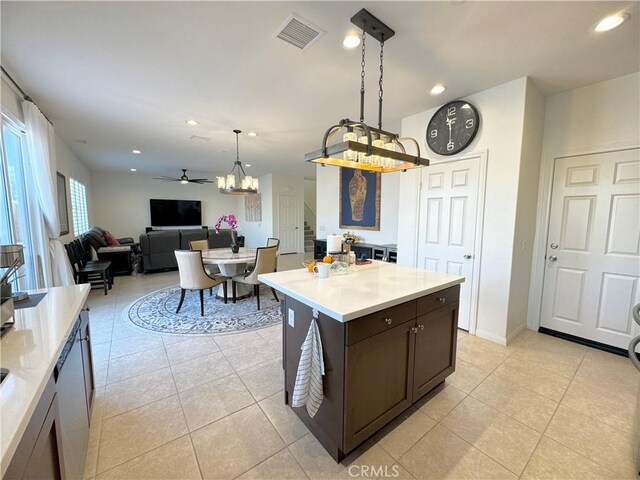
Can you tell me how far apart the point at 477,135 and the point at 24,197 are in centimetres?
495

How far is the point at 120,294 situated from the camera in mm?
4461

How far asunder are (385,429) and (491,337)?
1.85 meters

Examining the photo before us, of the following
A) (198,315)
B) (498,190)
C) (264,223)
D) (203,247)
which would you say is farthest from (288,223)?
(498,190)

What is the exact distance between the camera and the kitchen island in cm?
142

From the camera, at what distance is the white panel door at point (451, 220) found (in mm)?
2988

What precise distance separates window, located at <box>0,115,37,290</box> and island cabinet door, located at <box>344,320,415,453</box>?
3.12 meters

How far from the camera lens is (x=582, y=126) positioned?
→ 9.01 feet

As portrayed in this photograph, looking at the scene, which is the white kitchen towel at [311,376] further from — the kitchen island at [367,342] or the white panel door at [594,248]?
the white panel door at [594,248]

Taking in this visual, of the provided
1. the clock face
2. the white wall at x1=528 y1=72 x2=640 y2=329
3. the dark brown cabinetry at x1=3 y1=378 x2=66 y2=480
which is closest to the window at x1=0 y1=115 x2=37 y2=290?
the dark brown cabinetry at x1=3 y1=378 x2=66 y2=480

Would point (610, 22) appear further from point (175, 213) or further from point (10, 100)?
point (175, 213)

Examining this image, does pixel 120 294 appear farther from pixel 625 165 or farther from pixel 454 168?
pixel 625 165

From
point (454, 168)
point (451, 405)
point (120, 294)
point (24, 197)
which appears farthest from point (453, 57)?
point (120, 294)

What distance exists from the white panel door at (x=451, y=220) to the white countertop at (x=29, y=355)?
10.9 feet

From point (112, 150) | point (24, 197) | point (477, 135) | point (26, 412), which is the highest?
point (112, 150)
